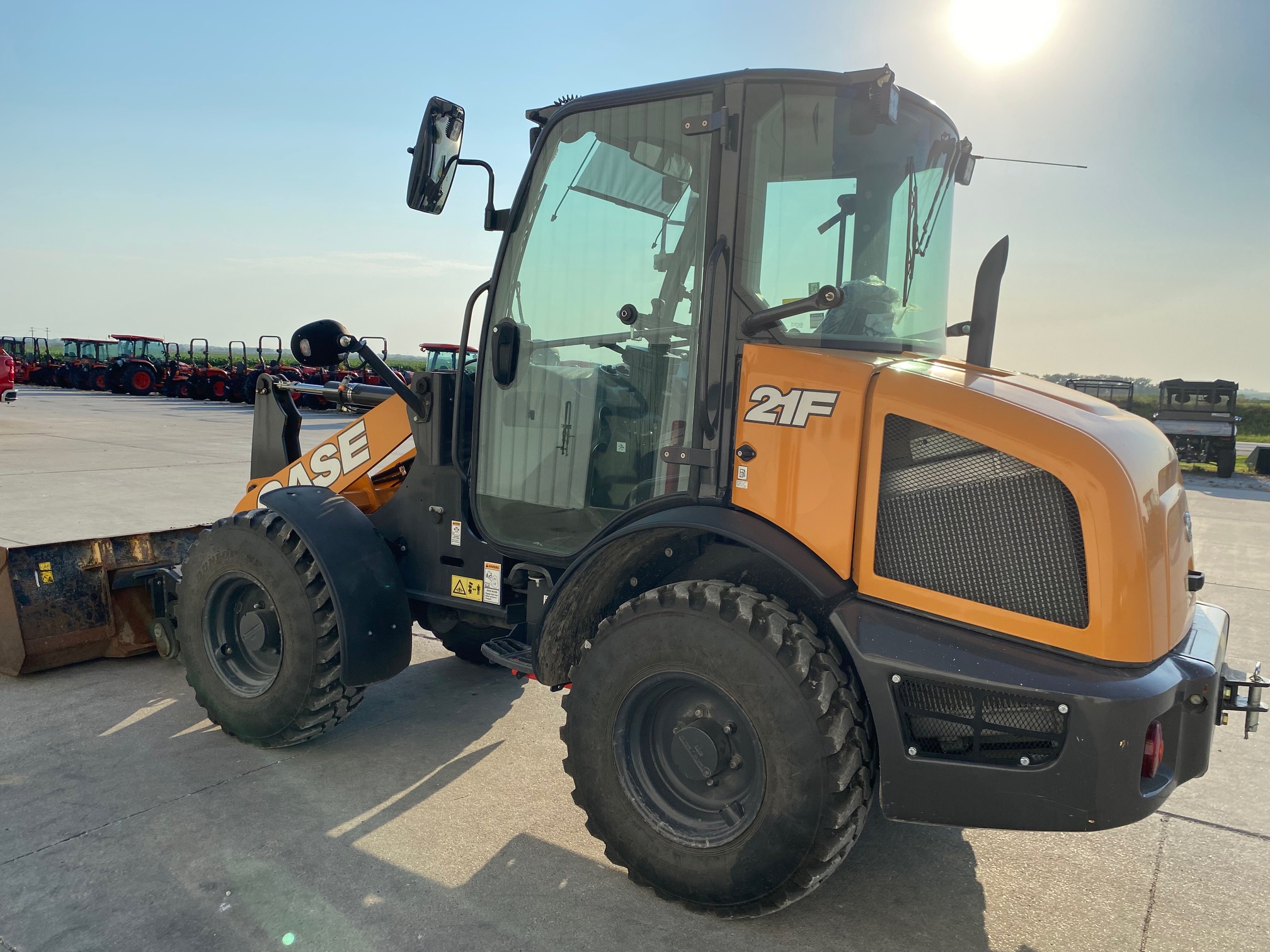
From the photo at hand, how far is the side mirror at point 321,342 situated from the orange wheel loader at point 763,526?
11mm

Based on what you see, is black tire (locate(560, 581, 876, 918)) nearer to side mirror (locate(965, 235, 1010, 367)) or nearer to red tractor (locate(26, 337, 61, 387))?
side mirror (locate(965, 235, 1010, 367))

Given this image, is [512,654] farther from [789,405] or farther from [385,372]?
[789,405]

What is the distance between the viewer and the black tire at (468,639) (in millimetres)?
4449

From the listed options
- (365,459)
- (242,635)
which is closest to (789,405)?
(365,459)

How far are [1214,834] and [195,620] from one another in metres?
4.03

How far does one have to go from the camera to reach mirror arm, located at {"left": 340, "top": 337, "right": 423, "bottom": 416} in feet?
11.2

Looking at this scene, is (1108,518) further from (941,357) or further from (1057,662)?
(941,357)

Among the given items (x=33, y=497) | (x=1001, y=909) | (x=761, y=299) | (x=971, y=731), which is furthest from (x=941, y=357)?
(x=33, y=497)

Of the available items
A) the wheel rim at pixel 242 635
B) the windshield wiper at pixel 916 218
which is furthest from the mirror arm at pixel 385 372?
the windshield wiper at pixel 916 218

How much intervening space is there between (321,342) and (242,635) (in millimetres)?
Result: 1293

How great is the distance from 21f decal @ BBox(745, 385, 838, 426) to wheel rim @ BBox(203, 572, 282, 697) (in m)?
2.22

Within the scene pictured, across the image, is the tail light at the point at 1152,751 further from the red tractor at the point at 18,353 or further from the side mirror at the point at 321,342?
the red tractor at the point at 18,353

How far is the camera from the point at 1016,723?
2.31m

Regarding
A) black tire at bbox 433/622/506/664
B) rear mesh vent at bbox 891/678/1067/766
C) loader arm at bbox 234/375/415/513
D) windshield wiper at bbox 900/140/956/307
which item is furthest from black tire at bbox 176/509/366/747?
windshield wiper at bbox 900/140/956/307
